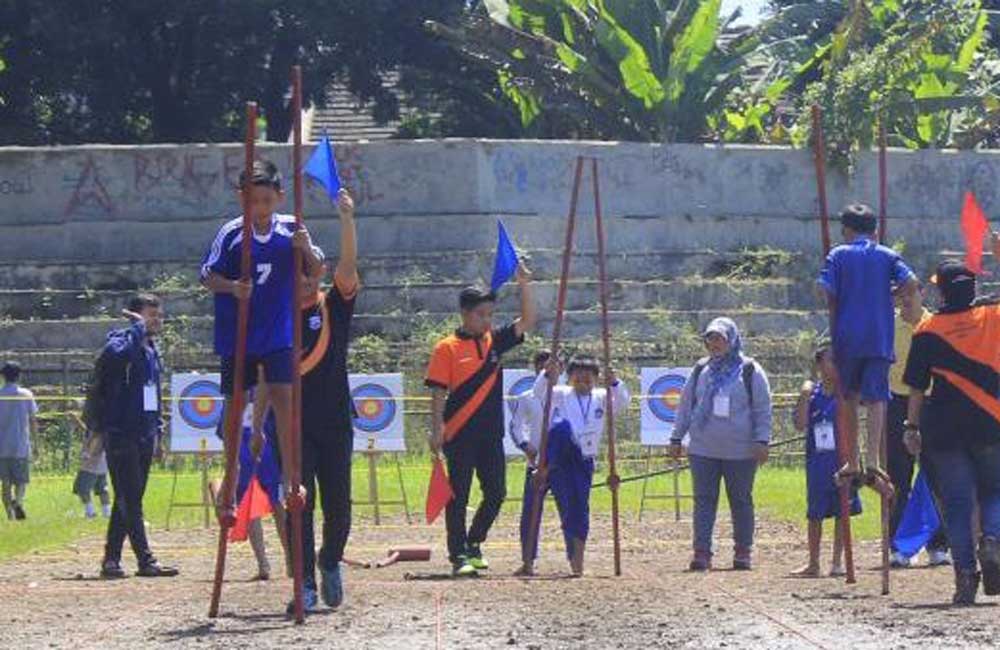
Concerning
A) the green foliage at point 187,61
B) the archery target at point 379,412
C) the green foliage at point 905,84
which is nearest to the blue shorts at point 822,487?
the archery target at point 379,412

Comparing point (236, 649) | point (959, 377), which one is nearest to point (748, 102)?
point (959, 377)

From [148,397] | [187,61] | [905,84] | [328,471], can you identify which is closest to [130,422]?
[148,397]

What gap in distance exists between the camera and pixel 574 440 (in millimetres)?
18281

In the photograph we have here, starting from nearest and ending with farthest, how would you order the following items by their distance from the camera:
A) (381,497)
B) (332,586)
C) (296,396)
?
(296,396) → (332,586) → (381,497)

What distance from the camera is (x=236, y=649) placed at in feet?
38.5

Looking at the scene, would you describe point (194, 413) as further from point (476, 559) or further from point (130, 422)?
point (476, 559)

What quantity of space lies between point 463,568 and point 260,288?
417cm

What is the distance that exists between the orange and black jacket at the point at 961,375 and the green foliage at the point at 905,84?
26.7 meters

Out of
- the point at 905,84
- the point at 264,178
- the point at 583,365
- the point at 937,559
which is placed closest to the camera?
the point at 264,178

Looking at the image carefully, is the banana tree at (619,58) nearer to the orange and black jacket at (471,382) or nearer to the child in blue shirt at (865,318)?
the orange and black jacket at (471,382)

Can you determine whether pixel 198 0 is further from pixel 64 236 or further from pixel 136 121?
pixel 64 236

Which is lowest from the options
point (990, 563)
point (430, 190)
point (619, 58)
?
point (990, 563)

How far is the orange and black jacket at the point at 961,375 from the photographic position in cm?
1457

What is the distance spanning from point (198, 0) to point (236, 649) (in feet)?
123
